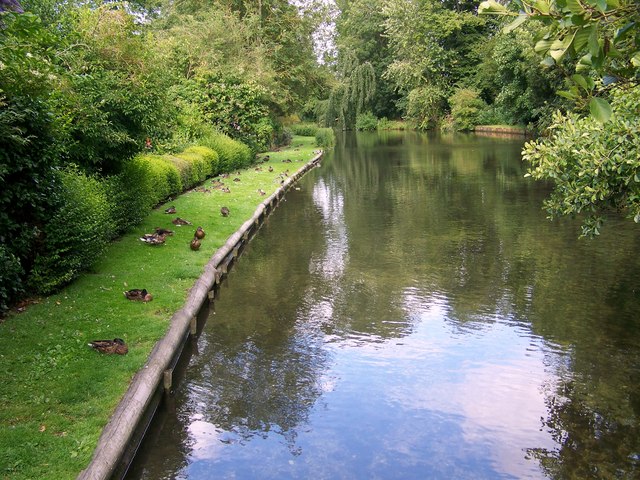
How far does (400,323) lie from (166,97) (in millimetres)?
7213

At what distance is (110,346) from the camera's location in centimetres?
659

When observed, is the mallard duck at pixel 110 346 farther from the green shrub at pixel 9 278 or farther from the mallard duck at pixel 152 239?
the mallard duck at pixel 152 239

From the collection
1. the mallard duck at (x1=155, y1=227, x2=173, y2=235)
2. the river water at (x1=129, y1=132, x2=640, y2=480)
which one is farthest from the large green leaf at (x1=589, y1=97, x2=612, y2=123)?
the mallard duck at (x1=155, y1=227, x2=173, y2=235)

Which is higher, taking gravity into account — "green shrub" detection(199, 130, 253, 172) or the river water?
"green shrub" detection(199, 130, 253, 172)

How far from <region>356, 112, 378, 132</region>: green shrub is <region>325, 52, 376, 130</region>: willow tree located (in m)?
1.35

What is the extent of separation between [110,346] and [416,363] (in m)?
3.63

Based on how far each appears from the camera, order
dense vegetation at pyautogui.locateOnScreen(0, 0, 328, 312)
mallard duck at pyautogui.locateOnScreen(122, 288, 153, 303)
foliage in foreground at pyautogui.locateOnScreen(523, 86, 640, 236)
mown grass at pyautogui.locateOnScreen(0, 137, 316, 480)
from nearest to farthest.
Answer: mown grass at pyautogui.locateOnScreen(0, 137, 316, 480), foliage in foreground at pyautogui.locateOnScreen(523, 86, 640, 236), dense vegetation at pyautogui.locateOnScreen(0, 0, 328, 312), mallard duck at pyautogui.locateOnScreen(122, 288, 153, 303)

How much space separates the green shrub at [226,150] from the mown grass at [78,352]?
39.9 feet

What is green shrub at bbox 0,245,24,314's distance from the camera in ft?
23.1

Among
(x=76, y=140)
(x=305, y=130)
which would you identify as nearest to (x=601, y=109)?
(x=76, y=140)

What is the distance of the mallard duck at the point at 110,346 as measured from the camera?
6547mm

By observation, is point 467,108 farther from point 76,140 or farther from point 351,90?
point 76,140

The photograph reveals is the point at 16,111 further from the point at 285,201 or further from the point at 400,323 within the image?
the point at 285,201

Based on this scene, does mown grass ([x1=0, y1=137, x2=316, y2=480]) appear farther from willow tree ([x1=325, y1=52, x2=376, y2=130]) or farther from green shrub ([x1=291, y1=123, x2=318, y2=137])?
willow tree ([x1=325, y1=52, x2=376, y2=130])
